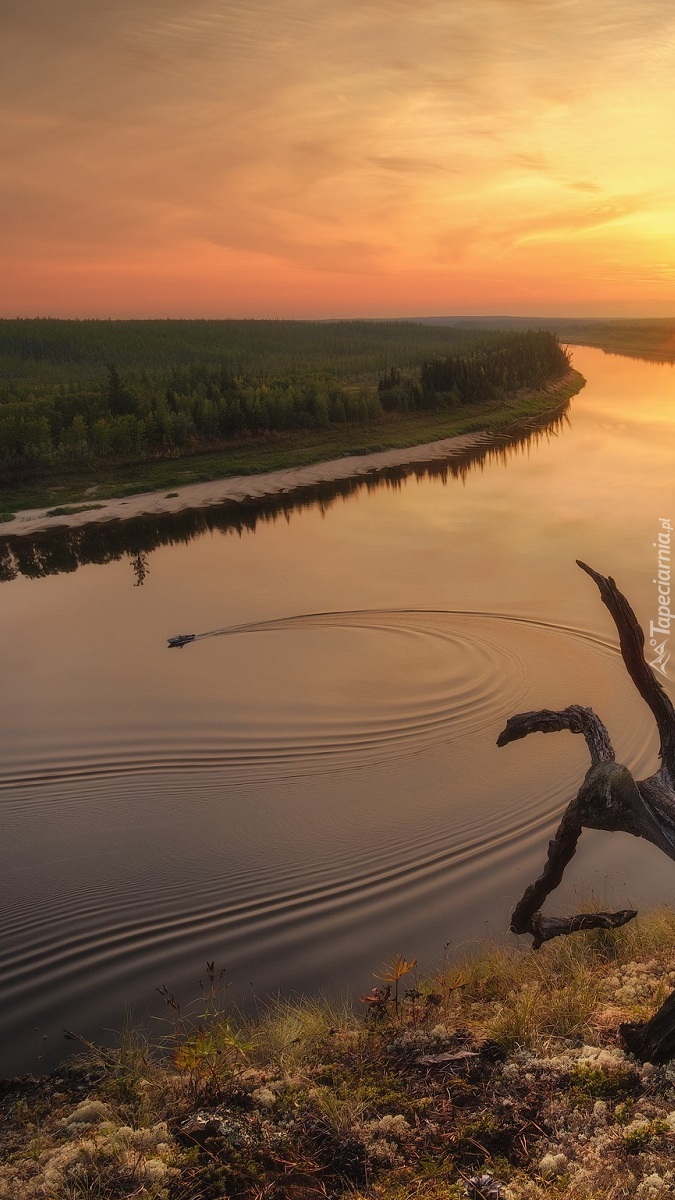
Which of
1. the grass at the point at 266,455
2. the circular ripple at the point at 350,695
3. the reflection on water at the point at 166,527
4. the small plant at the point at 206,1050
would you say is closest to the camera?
the small plant at the point at 206,1050

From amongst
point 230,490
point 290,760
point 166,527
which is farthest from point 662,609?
point 230,490

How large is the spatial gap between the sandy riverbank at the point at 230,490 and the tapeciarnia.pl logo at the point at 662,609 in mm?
13854

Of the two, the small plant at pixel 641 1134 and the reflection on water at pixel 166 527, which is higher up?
the reflection on water at pixel 166 527

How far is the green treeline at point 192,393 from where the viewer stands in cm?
3031

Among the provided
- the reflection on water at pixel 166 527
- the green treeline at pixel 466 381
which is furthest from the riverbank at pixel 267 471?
the green treeline at pixel 466 381

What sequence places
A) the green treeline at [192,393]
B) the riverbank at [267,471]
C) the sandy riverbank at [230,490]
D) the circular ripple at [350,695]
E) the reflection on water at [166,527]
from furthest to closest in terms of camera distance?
the green treeline at [192,393]
the riverbank at [267,471]
the sandy riverbank at [230,490]
the reflection on water at [166,527]
the circular ripple at [350,695]

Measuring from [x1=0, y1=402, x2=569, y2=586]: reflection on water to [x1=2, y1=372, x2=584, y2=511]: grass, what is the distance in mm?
2970

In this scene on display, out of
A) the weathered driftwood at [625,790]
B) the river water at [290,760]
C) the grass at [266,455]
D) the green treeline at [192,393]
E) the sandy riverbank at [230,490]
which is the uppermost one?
the green treeline at [192,393]

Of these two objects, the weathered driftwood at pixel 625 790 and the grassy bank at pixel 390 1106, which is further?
the weathered driftwood at pixel 625 790

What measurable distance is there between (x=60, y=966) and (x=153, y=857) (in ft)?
5.46

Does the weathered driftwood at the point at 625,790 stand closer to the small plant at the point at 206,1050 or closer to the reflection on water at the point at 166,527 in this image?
the small plant at the point at 206,1050

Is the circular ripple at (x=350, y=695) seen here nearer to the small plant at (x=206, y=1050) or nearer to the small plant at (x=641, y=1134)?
the small plant at (x=206, y=1050)

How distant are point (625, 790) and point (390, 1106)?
2.03 meters

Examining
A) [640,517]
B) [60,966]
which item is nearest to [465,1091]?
[60,966]
